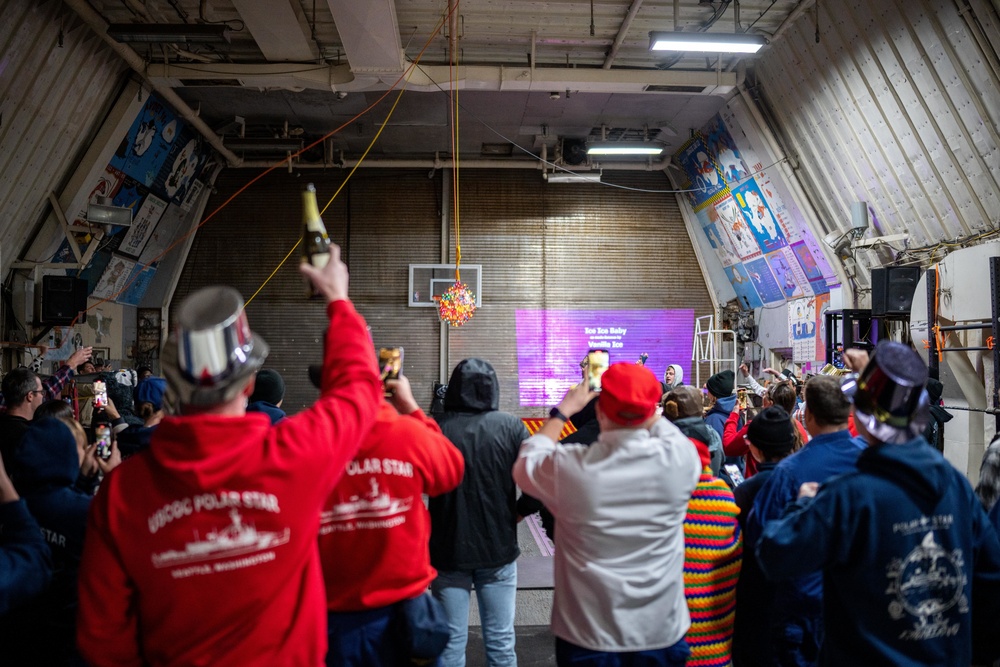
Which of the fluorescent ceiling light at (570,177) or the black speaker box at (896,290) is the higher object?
the fluorescent ceiling light at (570,177)

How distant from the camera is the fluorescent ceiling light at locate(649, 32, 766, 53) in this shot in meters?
6.20

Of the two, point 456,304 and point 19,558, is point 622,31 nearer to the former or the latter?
point 456,304

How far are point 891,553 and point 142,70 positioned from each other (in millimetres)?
8136

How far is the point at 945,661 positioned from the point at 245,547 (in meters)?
1.62

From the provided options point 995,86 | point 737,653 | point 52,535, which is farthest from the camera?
point 995,86

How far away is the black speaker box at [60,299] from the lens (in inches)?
291

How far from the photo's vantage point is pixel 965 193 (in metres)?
5.93

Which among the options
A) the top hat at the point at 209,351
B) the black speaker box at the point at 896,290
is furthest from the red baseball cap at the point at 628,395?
the black speaker box at the point at 896,290

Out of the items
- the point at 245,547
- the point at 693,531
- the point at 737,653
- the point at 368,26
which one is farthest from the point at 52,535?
the point at 368,26

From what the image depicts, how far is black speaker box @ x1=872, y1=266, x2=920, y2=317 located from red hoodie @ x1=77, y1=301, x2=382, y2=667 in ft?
20.7

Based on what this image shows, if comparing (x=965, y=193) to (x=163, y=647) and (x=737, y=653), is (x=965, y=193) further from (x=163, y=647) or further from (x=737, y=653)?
(x=163, y=647)

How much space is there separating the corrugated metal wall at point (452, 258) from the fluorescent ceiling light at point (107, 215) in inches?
116

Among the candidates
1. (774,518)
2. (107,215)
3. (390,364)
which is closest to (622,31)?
(107,215)

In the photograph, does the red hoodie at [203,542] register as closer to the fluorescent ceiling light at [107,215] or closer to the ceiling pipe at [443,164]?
the fluorescent ceiling light at [107,215]
